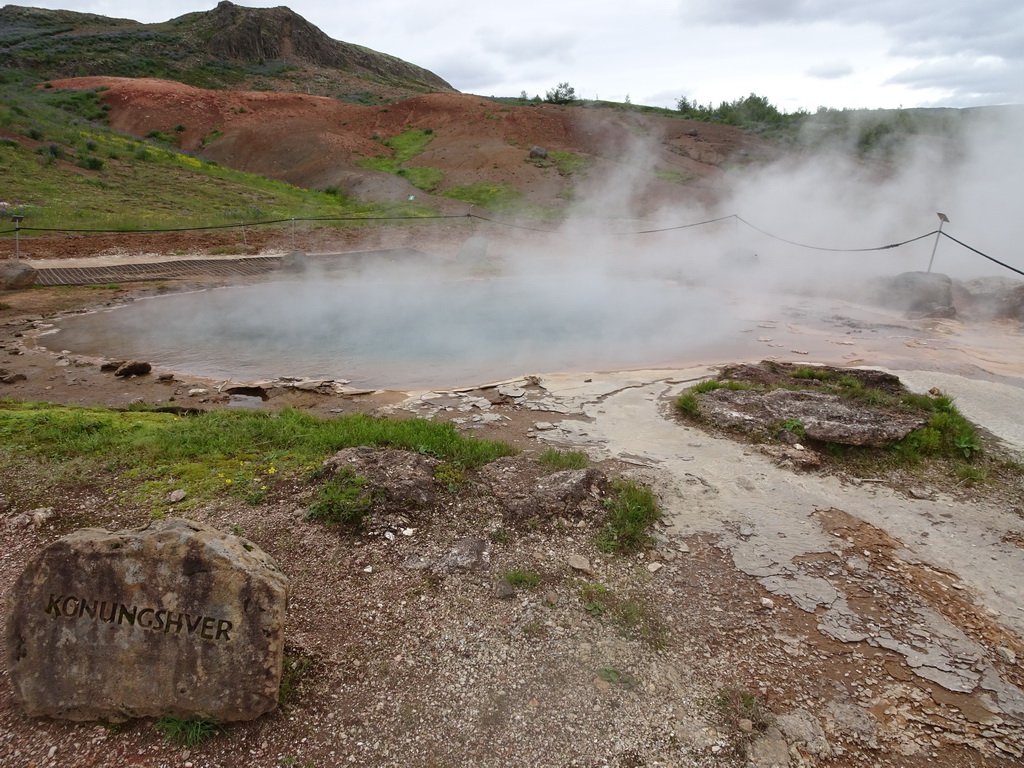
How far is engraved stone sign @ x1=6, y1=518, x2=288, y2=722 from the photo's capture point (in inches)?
89.7

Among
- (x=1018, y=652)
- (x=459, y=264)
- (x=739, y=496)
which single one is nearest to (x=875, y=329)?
(x=739, y=496)

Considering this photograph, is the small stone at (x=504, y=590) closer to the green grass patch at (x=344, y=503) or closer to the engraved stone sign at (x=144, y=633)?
the green grass patch at (x=344, y=503)

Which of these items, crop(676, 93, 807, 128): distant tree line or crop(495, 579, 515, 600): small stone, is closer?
crop(495, 579, 515, 600): small stone

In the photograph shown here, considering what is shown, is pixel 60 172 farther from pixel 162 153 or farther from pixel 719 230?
pixel 719 230

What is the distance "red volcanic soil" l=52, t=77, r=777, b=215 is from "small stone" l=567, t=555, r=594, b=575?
1948 cm

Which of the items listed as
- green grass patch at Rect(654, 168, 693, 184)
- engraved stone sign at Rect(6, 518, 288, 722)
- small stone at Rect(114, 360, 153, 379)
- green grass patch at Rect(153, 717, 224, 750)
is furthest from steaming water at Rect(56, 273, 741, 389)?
green grass patch at Rect(654, 168, 693, 184)

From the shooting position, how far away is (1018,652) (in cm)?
283

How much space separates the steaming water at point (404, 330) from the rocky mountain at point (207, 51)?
31.9 meters

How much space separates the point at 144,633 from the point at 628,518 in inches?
106

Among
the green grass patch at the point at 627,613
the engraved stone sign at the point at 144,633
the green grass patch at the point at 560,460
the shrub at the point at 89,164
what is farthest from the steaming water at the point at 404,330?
the shrub at the point at 89,164

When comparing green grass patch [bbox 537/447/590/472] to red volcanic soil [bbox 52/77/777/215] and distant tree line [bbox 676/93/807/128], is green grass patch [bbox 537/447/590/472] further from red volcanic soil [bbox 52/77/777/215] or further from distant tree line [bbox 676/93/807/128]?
distant tree line [bbox 676/93/807/128]

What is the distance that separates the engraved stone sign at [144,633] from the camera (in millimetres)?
2277

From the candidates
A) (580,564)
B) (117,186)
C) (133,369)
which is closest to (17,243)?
(133,369)

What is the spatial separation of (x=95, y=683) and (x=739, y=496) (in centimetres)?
384
